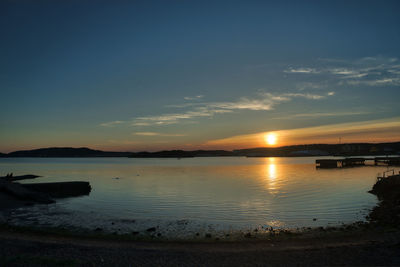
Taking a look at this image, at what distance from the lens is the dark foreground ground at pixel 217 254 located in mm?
10933

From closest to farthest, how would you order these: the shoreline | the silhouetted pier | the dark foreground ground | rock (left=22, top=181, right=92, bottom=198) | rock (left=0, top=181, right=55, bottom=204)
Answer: the dark foreground ground
the shoreline
rock (left=0, top=181, right=55, bottom=204)
rock (left=22, top=181, right=92, bottom=198)
the silhouetted pier

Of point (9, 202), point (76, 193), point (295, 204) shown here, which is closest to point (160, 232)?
point (295, 204)

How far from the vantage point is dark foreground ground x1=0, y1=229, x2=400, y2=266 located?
10933 mm

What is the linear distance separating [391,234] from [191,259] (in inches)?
467

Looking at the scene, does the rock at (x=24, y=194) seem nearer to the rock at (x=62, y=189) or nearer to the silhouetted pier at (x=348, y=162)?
the rock at (x=62, y=189)

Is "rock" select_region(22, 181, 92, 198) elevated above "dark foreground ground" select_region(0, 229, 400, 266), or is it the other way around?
"dark foreground ground" select_region(0, 229, 400, 266)

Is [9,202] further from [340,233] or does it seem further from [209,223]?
[340,233]

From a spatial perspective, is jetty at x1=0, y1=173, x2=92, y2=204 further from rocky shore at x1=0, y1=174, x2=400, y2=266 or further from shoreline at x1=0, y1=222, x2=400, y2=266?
shoreline at x1=0, y1=222, x2=400, y2=266

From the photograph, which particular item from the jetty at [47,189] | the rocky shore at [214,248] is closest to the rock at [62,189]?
the jetty at [47,189]

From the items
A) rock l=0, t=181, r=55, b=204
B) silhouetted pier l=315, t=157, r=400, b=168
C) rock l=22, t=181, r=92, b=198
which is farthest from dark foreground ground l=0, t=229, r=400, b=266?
silhouetted pier l=315, t=157, r=400, b=168

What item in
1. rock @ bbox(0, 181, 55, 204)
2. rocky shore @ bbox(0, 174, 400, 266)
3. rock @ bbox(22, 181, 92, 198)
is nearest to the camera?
rocky shore @ bbox(0, 174, 400, 266)

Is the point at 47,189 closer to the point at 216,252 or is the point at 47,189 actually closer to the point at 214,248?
the point at 214,248

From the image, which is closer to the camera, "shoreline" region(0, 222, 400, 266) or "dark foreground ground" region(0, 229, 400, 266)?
"dark foreground ground" region(0, 229, 400, 266)

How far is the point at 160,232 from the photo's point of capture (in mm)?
18875
